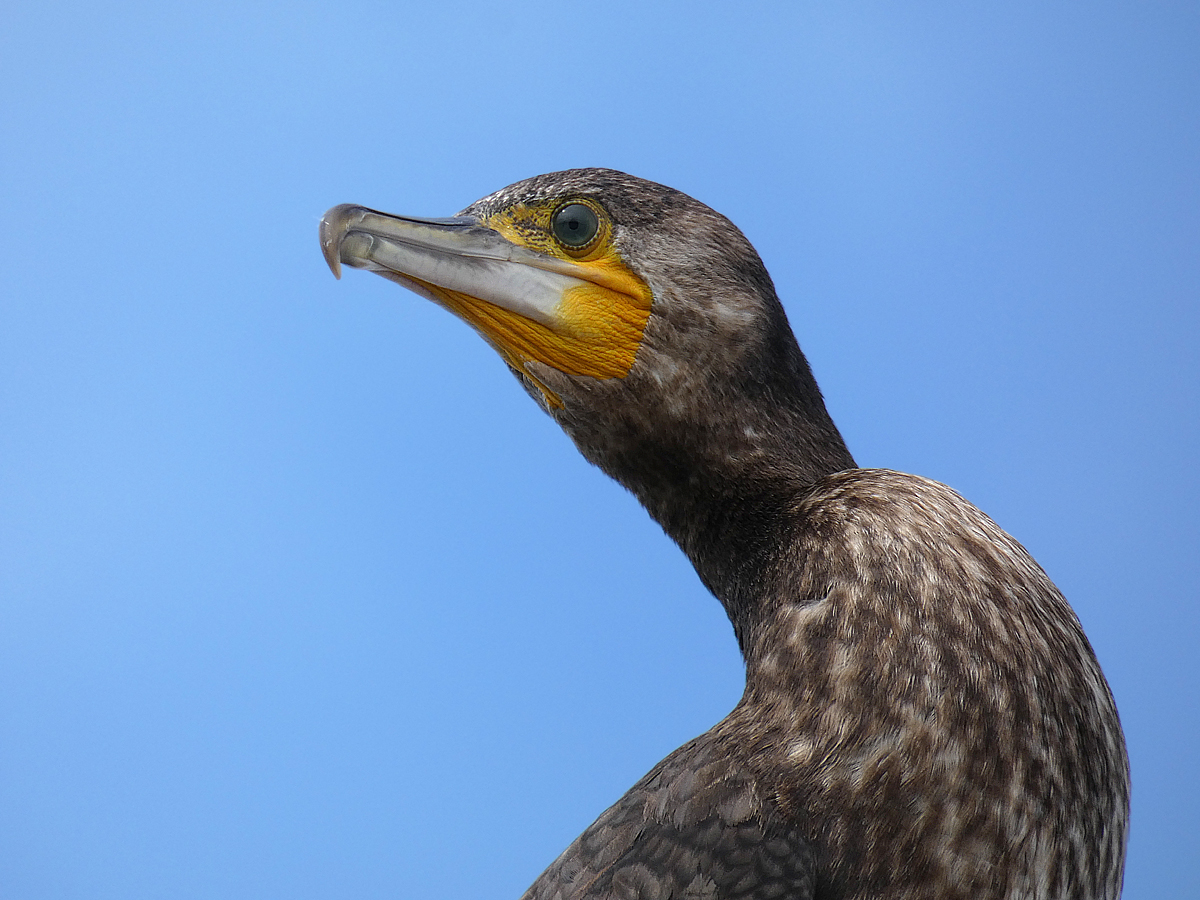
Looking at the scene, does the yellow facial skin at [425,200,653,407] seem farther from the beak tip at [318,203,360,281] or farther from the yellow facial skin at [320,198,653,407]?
the beak tip at [318,203,360,281]

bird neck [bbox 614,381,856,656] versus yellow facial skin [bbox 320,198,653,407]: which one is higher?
yellow facial skin [bbox 320,198,653,407]

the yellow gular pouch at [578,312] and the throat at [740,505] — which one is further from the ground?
the yellow gular pouch at [578,312]

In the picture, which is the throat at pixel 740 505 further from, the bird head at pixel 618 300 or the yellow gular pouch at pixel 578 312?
the yellow gular pouch at pixel 578 312

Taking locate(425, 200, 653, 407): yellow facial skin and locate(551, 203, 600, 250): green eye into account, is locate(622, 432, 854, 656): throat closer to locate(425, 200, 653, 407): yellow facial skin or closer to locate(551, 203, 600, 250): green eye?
locate(425, 200, 653, 407): yellow facial skin

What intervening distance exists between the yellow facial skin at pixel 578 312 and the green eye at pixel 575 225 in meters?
0.01

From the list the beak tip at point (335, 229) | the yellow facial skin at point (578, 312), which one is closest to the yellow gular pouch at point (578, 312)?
the yellow facial skin at point (578, 312)

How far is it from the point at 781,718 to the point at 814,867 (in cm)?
25

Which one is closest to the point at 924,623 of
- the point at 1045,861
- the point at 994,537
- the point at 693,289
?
the point at 994,537

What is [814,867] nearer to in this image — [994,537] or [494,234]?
[994,537]

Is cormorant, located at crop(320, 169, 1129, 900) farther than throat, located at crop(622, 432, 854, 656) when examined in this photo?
No

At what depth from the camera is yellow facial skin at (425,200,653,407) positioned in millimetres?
2217

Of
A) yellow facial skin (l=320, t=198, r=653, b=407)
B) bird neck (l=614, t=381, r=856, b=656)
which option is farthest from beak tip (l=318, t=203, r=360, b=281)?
bird neck (l=614, t=381, r=856, b=656)

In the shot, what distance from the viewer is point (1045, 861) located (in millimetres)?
1765

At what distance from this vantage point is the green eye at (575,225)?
2.28 meters
